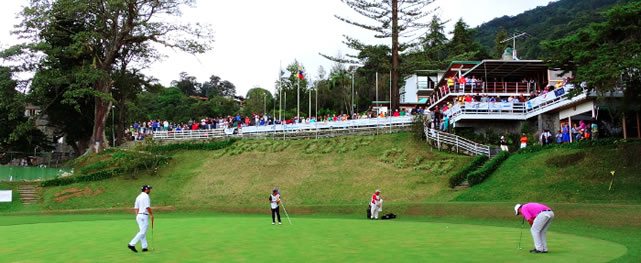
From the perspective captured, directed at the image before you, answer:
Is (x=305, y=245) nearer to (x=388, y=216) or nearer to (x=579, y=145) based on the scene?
(x=388, y=216)

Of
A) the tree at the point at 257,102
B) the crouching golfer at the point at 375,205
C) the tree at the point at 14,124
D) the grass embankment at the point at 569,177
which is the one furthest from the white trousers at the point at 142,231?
the tree at the point at 257,102

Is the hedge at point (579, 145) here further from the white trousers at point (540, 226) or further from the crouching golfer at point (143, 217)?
the crouching golfer at point (143, 217)

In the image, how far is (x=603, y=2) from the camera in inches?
4884

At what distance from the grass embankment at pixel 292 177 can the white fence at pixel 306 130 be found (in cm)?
156

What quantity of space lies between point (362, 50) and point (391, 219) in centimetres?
2966

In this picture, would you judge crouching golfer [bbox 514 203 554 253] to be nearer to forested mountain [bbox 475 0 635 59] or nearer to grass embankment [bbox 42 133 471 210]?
grass embankment [bbox 42 133 471 210]

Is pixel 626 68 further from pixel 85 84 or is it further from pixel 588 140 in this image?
pixel 85 84

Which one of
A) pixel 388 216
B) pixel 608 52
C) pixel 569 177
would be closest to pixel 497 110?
pixel 569 177

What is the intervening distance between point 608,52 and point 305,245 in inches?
651

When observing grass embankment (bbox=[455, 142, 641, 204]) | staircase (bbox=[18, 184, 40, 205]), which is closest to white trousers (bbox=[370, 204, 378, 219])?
grass embankment (bbox=[455, 142, 641, 204])

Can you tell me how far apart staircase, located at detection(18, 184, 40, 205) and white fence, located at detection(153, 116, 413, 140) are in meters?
13.2

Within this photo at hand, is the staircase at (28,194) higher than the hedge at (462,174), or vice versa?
the hedge at (462,174)

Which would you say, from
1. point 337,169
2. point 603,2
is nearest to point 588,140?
point 337,169

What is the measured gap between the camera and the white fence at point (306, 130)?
1647 inches
